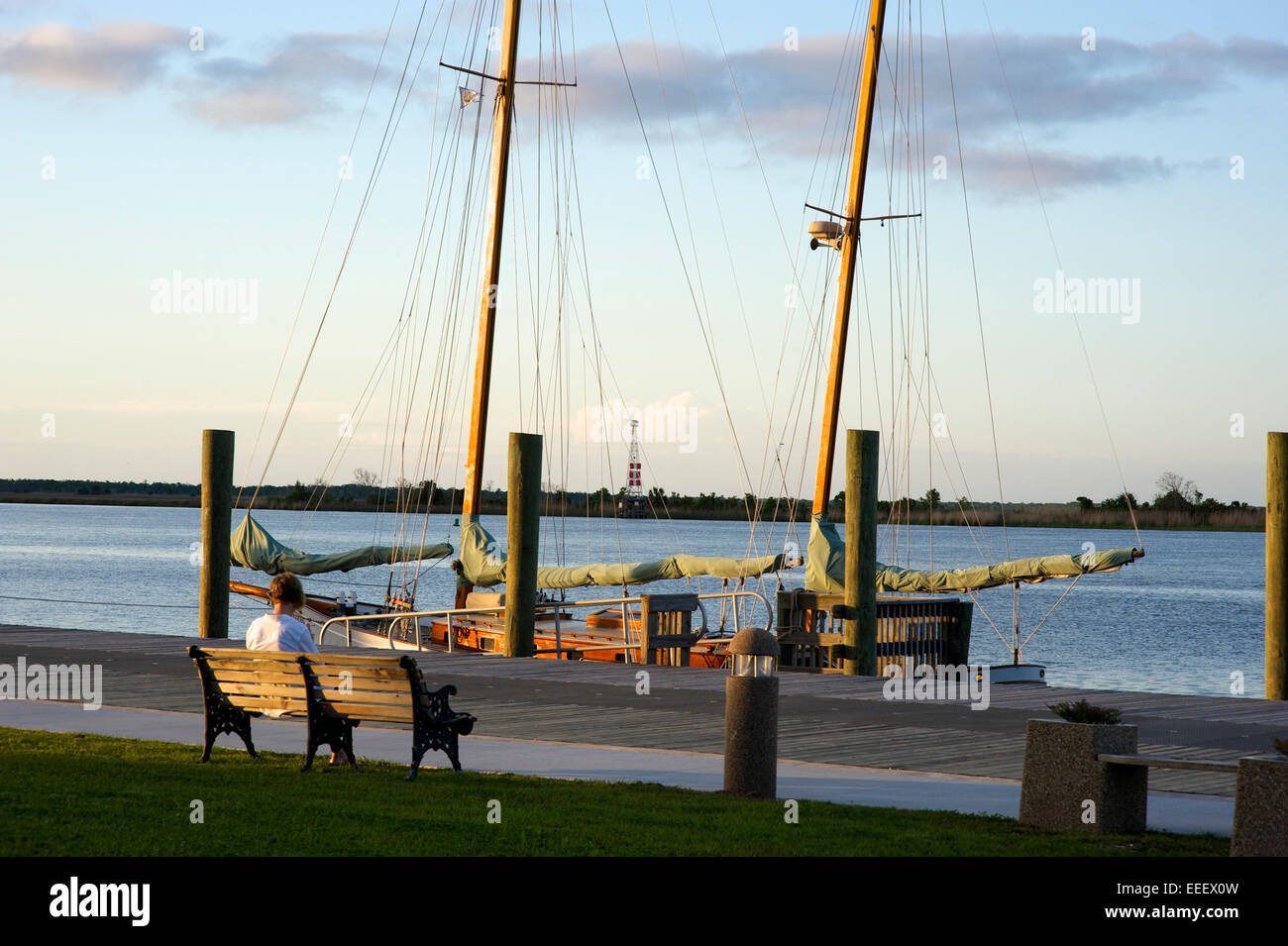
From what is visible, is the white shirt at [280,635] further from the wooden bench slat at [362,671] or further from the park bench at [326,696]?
the wooden bench slat at [362,671]

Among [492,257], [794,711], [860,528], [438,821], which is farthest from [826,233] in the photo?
[438,821]

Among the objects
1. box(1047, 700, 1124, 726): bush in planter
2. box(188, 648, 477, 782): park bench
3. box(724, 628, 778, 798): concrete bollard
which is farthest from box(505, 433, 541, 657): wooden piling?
box(1047, 700, 1124, 726): bush in planter

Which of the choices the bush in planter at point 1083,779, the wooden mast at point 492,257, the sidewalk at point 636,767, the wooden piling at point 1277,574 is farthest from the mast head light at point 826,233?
the bush in planter at point 1083,779

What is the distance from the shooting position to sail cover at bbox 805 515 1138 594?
20578mm

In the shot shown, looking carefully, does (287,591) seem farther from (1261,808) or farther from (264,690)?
(1261,808)

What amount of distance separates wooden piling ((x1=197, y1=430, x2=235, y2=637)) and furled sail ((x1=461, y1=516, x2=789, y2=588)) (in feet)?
16.2

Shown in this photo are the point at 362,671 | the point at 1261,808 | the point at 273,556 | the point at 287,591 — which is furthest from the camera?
the point at 273,556

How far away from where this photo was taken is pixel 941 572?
77.8ft

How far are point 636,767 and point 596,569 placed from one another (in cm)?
1326

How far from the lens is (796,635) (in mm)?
18562

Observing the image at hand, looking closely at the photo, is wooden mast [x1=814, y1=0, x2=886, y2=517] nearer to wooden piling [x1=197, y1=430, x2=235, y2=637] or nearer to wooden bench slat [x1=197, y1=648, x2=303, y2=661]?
wooden piling [x1=197, y1=430, x2=235, y2=637]
